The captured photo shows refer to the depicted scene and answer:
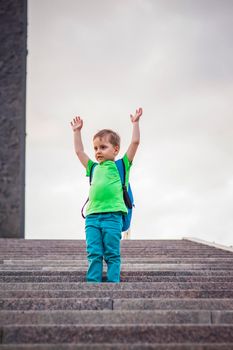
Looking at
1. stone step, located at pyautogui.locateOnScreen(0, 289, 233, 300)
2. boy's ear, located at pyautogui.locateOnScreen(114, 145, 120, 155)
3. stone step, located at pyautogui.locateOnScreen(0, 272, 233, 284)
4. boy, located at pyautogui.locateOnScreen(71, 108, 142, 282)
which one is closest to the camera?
stone step, located at pyautogui.locateOnScreen(0, 289, 233, 300)

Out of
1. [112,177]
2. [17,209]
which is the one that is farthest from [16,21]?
[112,177]

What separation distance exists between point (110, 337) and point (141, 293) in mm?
869

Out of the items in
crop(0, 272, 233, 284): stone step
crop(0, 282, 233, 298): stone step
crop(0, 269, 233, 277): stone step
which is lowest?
crop(0, 282, 233, 298): stone step

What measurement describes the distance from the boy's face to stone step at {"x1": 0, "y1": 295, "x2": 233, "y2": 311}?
1464mm

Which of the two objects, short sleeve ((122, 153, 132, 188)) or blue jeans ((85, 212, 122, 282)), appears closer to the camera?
blue jeans ((85, 212, 122, 282))

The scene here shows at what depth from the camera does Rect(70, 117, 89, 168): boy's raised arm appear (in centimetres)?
419

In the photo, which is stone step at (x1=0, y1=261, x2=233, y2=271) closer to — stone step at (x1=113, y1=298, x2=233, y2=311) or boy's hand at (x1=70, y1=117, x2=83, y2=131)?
boy's hand at (x1=70, y1=117, x2=83, y2=131)

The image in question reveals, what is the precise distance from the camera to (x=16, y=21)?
1001 centimetres

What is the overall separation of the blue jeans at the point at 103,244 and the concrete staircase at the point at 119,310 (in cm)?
17

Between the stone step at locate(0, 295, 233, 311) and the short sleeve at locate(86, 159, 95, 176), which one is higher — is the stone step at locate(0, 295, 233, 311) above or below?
below

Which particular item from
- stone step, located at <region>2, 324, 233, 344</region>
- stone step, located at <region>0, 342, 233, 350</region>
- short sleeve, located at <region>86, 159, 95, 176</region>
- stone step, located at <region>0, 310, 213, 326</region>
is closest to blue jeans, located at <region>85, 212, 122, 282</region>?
short sleeve, located at <region>86, 159, 95, 176</region>

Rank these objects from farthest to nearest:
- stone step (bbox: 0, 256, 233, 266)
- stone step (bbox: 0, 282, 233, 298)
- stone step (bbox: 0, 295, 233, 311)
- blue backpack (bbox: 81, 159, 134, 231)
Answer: stone step (bbox: 0, 256, 233, 266)
blue backpack (bbox: 81, 159, 134, 231)
stone step (bbox: 0, 282, 233, 298)
stone step (bbox: 0, 295, 233, 311)

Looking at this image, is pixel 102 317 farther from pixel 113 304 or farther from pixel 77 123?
pixel 77 123

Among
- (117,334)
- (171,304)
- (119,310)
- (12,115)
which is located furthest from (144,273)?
(12,115)
